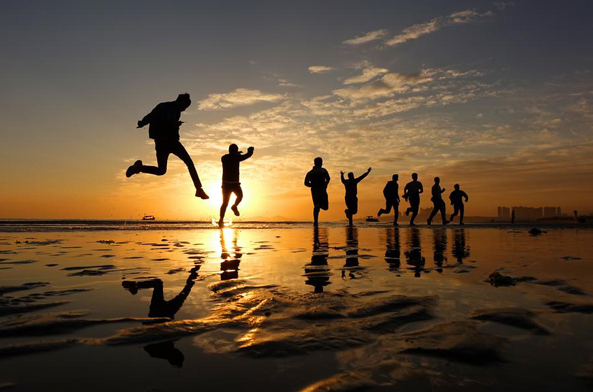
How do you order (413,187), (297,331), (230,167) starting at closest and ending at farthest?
(297,331) < (230,167) < (413,187)

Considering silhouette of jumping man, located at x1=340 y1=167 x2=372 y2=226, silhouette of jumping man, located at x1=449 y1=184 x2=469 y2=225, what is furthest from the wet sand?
silhouette of jumping man, located at x1=449 y1=184 x2=469 y2=225

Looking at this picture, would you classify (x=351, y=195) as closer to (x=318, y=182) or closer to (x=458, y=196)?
(x=318, y=182)

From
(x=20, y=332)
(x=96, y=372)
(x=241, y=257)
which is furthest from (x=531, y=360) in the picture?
(x=241, y=257)

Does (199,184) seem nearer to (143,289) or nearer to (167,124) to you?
(167,124)

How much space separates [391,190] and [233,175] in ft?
33.6

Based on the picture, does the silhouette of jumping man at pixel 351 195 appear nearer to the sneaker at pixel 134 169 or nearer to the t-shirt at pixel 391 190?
the t-shirt at pixel 391 190

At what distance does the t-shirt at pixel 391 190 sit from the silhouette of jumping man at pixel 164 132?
13.5m

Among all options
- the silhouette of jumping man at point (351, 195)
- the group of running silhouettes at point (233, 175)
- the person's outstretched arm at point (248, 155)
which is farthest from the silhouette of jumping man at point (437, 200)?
the person's outstretched arm at point (248, 155)

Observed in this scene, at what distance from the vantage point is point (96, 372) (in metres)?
1.39

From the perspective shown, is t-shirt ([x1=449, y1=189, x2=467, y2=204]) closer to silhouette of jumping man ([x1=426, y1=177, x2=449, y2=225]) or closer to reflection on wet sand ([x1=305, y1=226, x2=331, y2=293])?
silhouette of jumping man ([x1=426, y1=177, x2=449, y2=225])

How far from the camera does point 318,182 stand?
15.8m

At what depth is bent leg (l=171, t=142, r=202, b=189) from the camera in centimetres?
891

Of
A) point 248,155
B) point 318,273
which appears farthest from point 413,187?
point 318,273

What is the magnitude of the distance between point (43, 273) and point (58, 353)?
2796 mm
